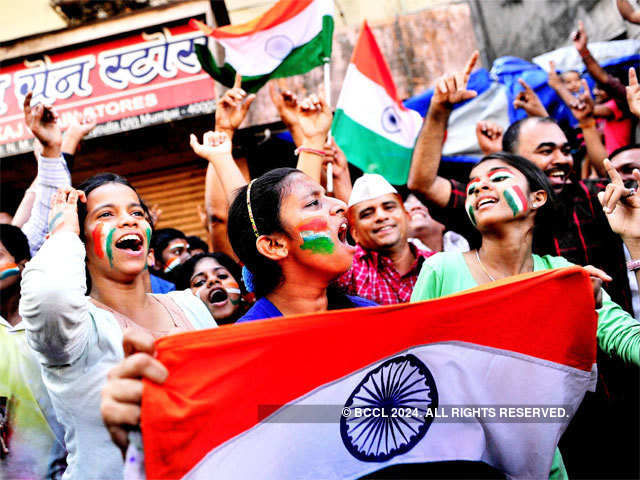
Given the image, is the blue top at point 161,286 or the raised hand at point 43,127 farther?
the blue top at point 161,286

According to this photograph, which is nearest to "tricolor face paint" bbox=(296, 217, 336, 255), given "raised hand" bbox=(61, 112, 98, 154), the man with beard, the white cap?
the man with beard

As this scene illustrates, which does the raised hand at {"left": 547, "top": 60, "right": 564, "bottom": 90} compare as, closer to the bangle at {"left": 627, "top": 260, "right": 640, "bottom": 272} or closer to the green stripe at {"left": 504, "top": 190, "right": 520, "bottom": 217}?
the green stripe at {"left": 504, "top": 190, "right": 520, "bottom": 217}

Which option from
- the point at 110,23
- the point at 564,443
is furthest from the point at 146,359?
the point at 110,23

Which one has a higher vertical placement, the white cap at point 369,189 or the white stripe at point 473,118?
the white stripe at point 473,118

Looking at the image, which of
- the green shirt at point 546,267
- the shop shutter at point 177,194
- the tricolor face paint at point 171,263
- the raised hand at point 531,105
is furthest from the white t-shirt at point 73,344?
the shop shutter at point 177,194

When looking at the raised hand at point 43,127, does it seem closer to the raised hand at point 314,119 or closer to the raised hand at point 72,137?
the raised hand at point 72,137

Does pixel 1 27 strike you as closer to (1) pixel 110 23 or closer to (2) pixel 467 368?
(1) pixel 110 23

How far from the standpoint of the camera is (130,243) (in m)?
2.47

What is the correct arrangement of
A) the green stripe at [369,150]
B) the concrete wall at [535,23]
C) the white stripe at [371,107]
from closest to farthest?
the green stripe at [369,150] → the white stripe at [371,107] → the concrete wall at [535,23]

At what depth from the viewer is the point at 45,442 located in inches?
92.8

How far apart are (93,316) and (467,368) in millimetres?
1320

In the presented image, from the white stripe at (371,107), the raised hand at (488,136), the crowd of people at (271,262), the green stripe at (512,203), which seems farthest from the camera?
the white stripe at (371,107)

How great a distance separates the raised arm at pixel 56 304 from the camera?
73.0 inches

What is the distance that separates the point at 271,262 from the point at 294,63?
3.12 metres
